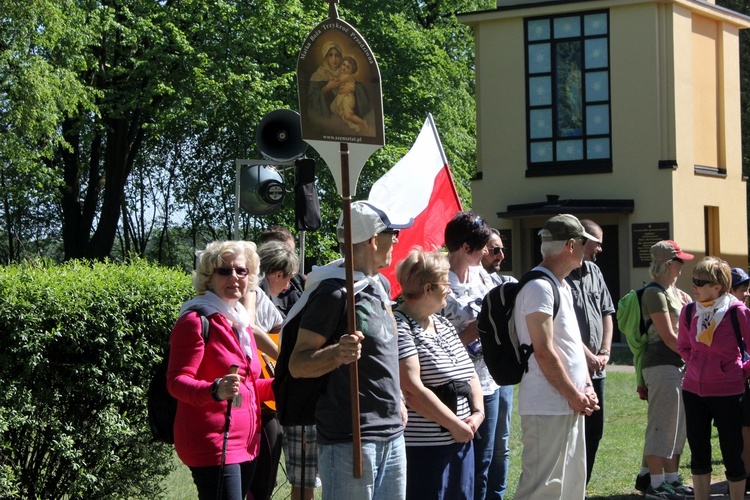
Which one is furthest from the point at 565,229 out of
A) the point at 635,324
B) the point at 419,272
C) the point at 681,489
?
the point at 681,489

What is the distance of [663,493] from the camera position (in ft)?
27.2

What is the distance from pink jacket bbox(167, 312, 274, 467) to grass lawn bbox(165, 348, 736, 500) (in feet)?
9.46

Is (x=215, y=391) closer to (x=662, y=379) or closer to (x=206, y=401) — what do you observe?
(x=206, y=401)

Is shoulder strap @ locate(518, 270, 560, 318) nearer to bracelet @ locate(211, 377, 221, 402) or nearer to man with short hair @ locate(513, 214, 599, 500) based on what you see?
man with short hair @ locate(513, 214, 599, 500)

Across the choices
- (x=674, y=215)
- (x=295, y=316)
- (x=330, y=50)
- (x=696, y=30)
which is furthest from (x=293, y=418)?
(x=696, y=30)

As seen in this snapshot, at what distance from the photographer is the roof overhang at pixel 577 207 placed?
2469 cm

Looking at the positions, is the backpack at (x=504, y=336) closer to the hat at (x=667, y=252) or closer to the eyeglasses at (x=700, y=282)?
the eyeglasses at (x=700, y=282)

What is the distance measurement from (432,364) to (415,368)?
23 centimetres

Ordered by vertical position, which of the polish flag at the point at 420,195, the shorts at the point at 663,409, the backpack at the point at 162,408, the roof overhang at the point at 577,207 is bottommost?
the shorts at the point at 663,409

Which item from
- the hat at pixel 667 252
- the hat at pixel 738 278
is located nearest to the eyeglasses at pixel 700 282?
the hat at pixel 667 252

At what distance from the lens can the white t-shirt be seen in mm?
5559

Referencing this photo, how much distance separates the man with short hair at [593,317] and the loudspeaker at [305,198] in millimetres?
2673

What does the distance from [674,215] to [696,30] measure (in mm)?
4988

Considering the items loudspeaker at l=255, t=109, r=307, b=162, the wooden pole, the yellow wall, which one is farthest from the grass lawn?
the yellow wall
